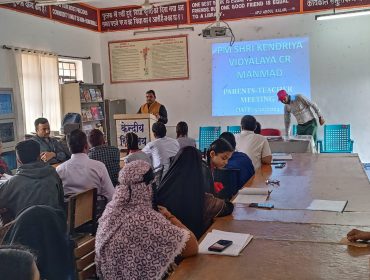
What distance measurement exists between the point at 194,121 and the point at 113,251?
6704mm

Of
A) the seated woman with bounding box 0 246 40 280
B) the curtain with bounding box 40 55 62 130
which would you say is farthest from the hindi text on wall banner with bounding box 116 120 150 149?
the seated woman with bounding box 0 246 40 280

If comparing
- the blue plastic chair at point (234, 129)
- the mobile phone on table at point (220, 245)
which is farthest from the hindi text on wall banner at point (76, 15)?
the mobile phone on table at point (220, 245)

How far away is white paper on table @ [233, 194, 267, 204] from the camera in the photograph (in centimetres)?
297

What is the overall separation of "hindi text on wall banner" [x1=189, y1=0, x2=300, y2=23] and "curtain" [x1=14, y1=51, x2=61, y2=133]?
9.46 feet

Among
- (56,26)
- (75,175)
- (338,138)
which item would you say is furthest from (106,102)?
(75,175)

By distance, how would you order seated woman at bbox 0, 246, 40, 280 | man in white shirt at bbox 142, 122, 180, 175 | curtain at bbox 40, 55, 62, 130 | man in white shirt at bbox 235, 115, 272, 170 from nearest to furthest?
seated woman at bbox 0, 246, 40, 280 → man in white shirt at bbox 235, 115, 272, 170 → man in white shirt at bbox 142, 122, 180, 175 → curtain at bbox 40, 55, 62, 130

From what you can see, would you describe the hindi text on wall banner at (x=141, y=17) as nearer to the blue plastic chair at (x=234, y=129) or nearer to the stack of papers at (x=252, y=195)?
the blue plastic chair at (x=234, y=129)

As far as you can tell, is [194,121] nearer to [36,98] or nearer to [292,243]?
[36,98]

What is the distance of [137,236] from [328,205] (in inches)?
57.6

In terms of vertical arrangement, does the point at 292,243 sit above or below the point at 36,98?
below

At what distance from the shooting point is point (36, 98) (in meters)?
6.62

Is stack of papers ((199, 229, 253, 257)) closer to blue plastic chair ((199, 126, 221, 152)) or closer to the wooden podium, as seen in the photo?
the wooden podium

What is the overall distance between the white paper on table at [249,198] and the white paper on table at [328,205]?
0.35m

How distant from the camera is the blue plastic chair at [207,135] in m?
7.91
